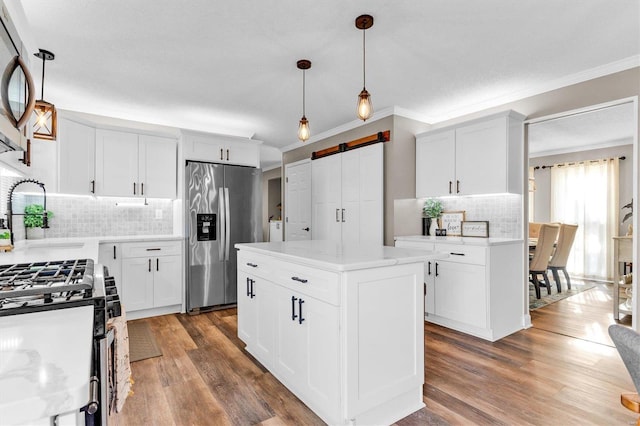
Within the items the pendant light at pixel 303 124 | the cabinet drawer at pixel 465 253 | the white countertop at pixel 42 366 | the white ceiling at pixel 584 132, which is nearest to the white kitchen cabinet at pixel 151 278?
the pendant light at pixel 303 124

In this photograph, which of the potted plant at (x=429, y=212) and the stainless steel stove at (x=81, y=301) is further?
the potted plant at (x=429, y=212)

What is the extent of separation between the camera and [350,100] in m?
3.82

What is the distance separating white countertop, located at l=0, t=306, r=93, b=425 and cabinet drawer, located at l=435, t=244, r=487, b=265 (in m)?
3.19

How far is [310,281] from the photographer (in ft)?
6.32

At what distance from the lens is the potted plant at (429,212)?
4.31 metres

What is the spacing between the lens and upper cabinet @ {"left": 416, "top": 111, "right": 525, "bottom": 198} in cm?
343

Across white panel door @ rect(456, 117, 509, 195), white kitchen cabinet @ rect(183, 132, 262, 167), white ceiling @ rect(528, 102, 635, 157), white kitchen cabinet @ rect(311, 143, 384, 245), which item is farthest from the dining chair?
white kitchen cabinet @ rect(183, 132, 262, 167)

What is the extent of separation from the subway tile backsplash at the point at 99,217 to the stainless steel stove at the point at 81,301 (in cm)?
304

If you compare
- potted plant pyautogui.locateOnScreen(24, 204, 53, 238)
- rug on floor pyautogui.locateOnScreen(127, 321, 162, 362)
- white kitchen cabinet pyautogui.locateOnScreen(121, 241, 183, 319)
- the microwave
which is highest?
the microwave

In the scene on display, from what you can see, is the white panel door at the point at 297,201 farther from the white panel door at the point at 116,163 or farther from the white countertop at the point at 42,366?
the white countertop at the point at 42,366

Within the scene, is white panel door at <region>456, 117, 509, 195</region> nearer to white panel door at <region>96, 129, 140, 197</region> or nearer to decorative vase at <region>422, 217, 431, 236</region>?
decorative vase at <region>422, 217, 431, 236</region>

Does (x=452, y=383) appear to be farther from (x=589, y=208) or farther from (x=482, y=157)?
(x=589, y=208)

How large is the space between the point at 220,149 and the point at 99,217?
67.7 inches

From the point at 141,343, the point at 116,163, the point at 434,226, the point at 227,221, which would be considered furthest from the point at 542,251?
the point at 116,163
